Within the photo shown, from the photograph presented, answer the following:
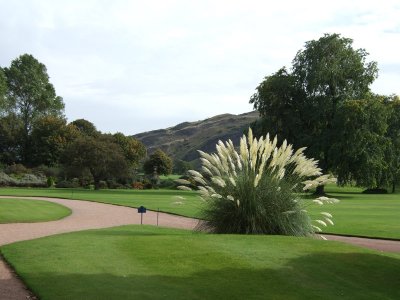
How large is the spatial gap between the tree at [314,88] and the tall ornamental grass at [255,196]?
38264 mm

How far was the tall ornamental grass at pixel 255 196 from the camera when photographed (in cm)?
1402

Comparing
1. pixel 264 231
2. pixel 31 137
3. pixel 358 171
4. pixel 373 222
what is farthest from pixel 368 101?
pixel 31 137

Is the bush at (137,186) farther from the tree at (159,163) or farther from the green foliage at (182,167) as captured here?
the green foliage at (182,167)

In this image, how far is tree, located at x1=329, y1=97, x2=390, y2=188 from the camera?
1908 inches

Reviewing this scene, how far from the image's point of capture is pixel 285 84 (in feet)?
175

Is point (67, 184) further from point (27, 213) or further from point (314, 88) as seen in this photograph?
point (27, 213)

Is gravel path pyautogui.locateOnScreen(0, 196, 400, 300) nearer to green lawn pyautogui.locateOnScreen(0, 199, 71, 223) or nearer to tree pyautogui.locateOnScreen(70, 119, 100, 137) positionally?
green lawn pyautogui.locateOnScreen(0, 199, 71, 223)

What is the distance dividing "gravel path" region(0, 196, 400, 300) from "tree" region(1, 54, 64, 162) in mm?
62653

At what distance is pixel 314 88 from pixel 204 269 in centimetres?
4640

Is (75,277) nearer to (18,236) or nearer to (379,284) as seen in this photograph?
(379,284)

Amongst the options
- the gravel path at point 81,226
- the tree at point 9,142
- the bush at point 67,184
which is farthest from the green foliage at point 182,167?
the gravel path at point 81,226

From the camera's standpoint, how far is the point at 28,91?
86688 mm

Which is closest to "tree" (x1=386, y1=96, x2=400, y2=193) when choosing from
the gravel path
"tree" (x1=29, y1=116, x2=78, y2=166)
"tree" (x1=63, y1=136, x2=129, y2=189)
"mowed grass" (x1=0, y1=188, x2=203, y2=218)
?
"mowed grass" (x1=0, y1=188, x2=203, y2=218)

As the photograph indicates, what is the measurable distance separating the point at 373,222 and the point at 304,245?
11.8 meters
